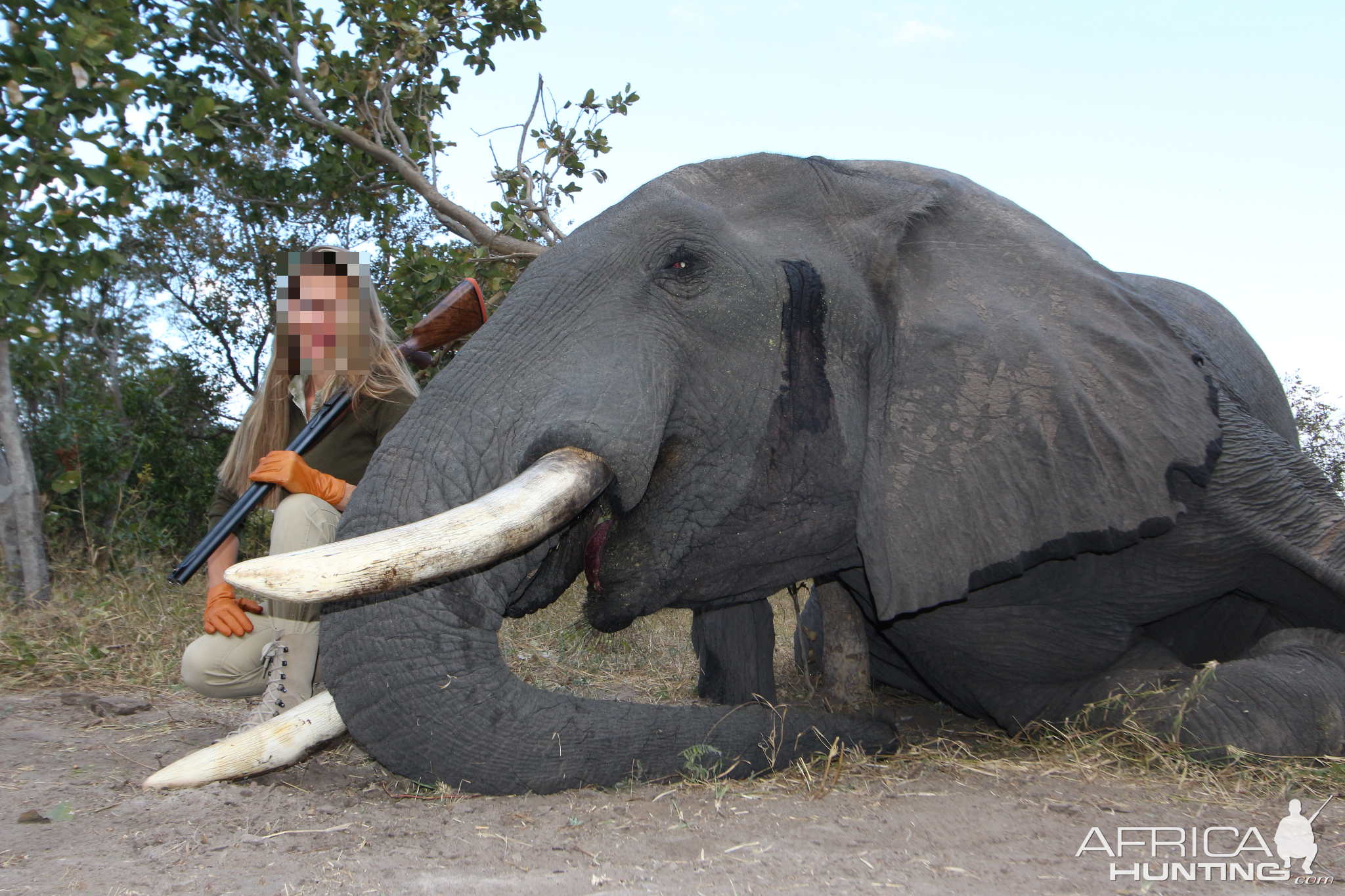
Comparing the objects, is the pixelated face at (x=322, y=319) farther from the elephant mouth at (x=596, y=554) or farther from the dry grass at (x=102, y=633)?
the dry grass at (x=102, y=633)

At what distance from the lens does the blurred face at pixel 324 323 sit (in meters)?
4.04

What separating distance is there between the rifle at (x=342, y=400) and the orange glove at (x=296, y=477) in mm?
110

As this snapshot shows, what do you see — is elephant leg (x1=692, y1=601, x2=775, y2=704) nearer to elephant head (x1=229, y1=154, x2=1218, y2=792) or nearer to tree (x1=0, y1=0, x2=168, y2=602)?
elephant head (x1=229, y1=154, x2=1218, y2=792)

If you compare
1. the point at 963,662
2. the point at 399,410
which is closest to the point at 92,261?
the point at 399,410

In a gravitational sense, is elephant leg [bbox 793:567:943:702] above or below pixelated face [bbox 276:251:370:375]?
below

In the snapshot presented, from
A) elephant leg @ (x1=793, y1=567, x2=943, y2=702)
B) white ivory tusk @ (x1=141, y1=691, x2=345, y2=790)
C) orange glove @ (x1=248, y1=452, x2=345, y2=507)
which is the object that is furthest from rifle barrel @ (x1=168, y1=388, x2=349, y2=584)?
elephant leg @ (x1=793, y1=567, x2=943, y2=702)

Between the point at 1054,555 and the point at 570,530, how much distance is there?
145 cm

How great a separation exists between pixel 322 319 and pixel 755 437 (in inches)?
69.7

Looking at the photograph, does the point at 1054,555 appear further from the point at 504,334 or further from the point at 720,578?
the point at 504,334

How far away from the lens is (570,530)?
129 inches

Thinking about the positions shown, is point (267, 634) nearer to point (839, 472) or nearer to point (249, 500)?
point (249, 500)

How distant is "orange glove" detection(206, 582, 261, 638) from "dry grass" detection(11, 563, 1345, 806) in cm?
96

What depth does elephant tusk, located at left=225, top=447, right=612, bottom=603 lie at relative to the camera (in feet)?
7.64

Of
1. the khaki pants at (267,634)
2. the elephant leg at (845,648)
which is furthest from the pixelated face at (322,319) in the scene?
the elephant leg at (845,648)
